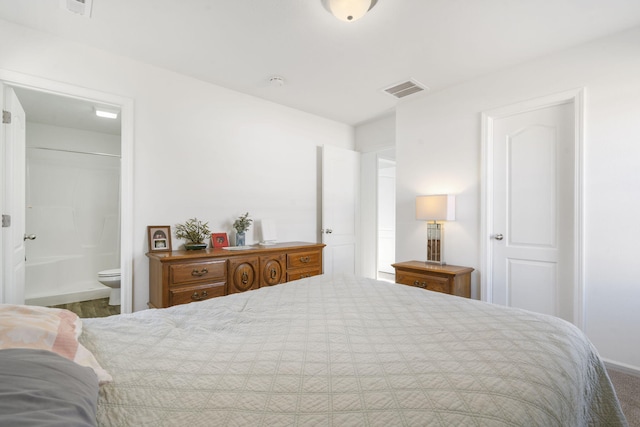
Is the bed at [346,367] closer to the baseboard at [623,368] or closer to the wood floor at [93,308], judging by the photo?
the baseboard at [623,368]

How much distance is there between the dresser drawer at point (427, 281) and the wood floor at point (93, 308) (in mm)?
3438

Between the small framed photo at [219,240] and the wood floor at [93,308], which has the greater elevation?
the small framed photo at [219,240]

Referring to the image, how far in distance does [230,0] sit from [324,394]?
7.47 feet

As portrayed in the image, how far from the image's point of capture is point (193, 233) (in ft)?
9.62

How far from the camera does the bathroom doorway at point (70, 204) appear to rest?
4031mm

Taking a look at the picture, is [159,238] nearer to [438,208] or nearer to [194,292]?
[194,292]

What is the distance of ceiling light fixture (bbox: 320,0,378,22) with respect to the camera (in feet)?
6.04

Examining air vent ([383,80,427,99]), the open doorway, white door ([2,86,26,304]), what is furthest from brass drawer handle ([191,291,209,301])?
the open doorway

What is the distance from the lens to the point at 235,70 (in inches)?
113

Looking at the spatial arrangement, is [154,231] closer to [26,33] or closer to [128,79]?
[128,79]

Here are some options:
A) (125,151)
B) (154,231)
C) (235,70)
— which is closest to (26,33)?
(125,151)

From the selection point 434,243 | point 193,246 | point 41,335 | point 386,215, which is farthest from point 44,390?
point 386,215

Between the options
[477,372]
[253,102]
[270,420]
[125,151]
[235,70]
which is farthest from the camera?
[253,102]

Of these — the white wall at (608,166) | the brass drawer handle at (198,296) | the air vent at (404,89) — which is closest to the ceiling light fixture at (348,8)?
the air vent at (404,89)
